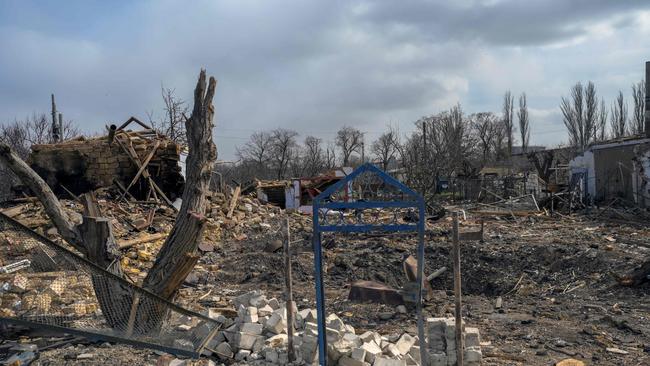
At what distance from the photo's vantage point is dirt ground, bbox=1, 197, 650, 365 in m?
6.31

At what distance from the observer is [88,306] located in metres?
7.32

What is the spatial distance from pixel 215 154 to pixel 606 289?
6856 mm

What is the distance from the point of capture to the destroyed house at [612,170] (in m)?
23.2

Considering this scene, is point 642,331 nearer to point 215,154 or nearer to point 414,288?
point 414,288

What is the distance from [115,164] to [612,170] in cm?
2036

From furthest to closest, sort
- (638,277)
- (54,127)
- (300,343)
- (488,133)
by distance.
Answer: (488,133) → (54,127) → (638,277) → (300,343)

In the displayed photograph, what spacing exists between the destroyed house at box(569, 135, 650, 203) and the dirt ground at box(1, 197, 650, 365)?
6.63 meters

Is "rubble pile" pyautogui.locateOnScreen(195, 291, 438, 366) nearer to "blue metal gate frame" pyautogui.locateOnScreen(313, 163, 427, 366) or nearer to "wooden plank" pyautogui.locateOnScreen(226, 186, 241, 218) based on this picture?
"blue metal gate frame" pyautogui.locateOnScreen(313, 163, 427, 366)

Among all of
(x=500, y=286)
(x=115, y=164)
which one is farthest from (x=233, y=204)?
(x=500, y=286)

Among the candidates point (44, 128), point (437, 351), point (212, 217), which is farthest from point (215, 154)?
point (44, 128)

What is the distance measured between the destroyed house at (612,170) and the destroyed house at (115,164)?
16.3 metres

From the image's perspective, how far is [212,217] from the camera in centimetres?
1775

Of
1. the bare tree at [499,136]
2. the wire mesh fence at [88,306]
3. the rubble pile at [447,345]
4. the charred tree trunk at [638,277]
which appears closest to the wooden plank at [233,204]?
the wire mesh fence at [88,306]

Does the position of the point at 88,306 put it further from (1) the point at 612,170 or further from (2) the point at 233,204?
(1) the point at 612,170
